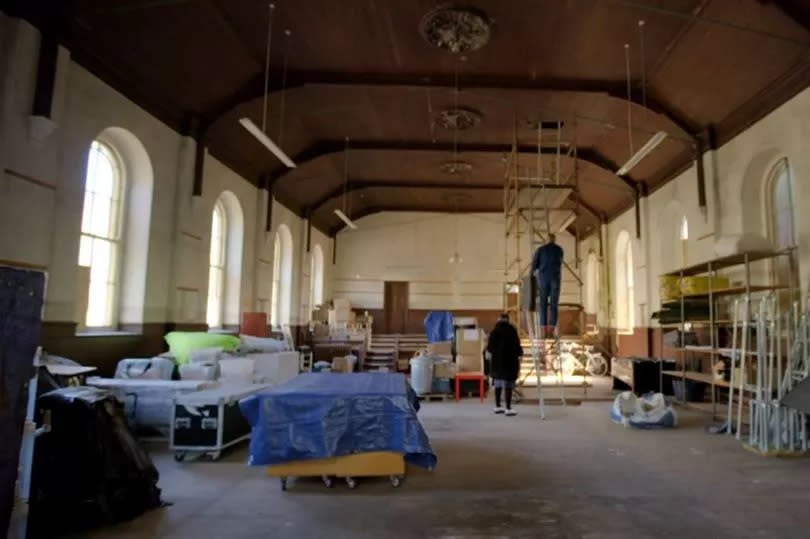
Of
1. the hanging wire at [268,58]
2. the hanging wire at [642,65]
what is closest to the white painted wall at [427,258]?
the hanging wire at [268,58]

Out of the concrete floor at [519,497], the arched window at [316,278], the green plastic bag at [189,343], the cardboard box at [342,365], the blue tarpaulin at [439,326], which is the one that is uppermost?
the arched window at [316,278]

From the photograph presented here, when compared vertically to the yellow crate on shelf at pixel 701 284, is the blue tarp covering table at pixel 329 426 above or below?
below

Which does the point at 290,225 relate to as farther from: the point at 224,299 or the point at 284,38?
the point at 284,38

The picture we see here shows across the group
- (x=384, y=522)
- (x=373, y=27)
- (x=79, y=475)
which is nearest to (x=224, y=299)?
(x=373, y=27)

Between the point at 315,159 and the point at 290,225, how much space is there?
2.56 meters

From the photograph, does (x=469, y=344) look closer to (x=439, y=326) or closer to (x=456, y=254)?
(x=439, y=326)

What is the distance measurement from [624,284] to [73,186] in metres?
11.7

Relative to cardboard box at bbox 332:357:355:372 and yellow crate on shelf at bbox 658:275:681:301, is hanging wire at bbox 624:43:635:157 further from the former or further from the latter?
cardboard box at bbox 332:357:355:372

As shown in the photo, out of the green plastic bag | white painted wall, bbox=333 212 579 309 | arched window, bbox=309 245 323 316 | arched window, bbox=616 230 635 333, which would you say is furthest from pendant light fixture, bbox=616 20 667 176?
arched window, bbox=309 245 323 316

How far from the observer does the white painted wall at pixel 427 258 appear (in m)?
16.7

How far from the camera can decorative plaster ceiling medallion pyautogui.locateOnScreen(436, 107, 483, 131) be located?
27.8 ft

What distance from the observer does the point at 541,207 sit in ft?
34.5

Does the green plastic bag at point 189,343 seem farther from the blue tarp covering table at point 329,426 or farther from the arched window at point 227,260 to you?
the blue tarp covering table at point 329,426

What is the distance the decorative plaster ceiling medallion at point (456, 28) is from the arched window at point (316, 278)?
934cm
